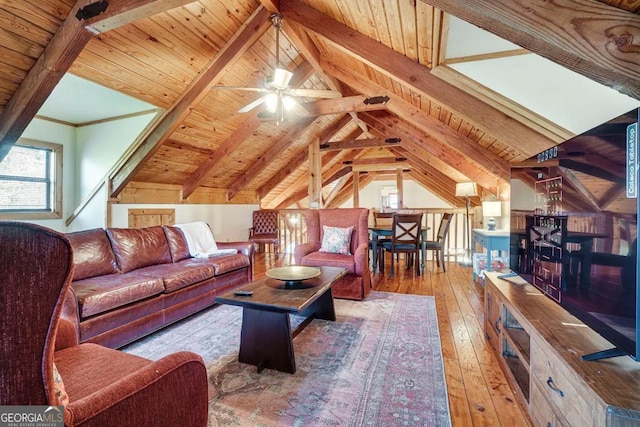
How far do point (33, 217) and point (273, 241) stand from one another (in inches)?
143

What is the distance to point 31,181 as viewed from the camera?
392 cm

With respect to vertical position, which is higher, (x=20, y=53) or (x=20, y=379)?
(x=20, y=53)

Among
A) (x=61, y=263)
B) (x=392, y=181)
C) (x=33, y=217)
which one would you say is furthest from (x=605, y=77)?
(x=392, y=181)

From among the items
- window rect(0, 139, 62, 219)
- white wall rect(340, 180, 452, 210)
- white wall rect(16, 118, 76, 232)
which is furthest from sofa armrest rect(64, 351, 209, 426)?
white wall rect(340, 180, 452, 210)

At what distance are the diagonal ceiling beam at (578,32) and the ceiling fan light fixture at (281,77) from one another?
1.78m

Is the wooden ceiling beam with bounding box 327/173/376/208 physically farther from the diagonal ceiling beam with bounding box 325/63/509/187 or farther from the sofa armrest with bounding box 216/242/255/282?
the sofa armrest with bounding box 216/242/255/282

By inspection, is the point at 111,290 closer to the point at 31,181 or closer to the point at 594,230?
the point at 594,230

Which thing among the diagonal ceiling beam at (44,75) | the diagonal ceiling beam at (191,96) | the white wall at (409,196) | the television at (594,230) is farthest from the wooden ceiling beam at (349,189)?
the television at (594,230)

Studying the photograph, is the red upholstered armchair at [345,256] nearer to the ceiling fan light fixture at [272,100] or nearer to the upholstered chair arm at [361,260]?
the upholstered chair arm at [361,260]

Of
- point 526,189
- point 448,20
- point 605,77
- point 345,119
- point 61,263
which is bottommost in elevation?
point 61,263

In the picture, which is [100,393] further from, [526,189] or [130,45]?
[130,45]

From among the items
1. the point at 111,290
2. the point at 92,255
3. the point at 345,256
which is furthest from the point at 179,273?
the point at 345,256

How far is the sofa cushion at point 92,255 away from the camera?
2.40 m

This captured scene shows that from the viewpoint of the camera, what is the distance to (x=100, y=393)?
0.79m
